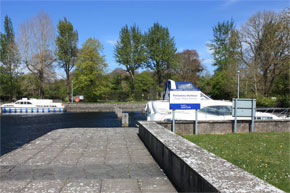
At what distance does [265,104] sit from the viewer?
30188mm

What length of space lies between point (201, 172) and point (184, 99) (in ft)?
25.7

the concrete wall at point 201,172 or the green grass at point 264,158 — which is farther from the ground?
the concrete wall at point 201,172

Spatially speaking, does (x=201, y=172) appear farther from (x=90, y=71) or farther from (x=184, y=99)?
(x=90, y=71)

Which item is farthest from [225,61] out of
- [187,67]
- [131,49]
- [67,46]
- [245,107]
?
[245,107]

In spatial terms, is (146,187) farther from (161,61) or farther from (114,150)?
(161,61)

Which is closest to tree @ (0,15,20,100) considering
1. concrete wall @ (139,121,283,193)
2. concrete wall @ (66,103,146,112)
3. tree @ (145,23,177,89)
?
concrete wall @ (66,103,146,112)

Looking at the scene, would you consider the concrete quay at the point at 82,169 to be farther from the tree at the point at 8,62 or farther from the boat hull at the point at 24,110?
the tree at the point at 8,62

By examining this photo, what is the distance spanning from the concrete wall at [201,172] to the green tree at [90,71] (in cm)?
5456

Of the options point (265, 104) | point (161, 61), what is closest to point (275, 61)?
point (265, 104)

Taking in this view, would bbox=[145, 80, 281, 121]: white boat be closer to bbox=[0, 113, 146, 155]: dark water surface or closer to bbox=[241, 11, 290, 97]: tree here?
bbox=[0, 113, 146, 155]: dark water surface

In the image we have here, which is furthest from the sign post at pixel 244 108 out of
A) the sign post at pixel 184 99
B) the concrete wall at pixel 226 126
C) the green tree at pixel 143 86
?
the green tree at pixel 143 86

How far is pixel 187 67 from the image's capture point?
225 feet

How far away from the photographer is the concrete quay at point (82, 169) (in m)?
4.60

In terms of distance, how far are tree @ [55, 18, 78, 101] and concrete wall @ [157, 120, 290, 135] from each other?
54.1 metres
